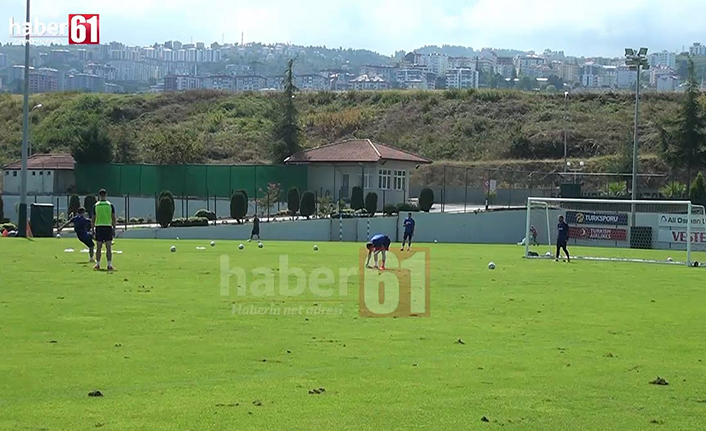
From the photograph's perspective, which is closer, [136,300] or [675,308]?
[136,300]

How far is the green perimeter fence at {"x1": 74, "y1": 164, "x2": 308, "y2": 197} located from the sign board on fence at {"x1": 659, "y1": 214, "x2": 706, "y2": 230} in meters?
26.5

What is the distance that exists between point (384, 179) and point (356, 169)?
247cm

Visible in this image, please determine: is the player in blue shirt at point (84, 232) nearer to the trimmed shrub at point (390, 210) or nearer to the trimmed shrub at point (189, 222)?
the trimmed shrub at point (189, 222)

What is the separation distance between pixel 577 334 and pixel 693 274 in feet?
59.7

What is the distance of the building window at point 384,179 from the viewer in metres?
73.6

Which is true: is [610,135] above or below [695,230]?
above

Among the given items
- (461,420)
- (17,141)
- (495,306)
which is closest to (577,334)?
(495,306)

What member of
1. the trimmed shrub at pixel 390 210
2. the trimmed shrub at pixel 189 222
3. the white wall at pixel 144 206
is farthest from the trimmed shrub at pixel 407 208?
the trimmed shrub at pixel 189 222

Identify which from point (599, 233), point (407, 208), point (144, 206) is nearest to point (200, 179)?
point (144, 206)

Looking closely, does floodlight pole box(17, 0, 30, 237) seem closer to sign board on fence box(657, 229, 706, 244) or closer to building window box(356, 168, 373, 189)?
sign board on fence box(657, 229, 706, 244)

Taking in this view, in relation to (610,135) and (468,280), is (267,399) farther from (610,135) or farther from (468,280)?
(610,135)

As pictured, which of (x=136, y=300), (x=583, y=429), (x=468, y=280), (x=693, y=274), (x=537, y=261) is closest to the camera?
(x=583, y=429)

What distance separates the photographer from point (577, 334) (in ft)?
52.2

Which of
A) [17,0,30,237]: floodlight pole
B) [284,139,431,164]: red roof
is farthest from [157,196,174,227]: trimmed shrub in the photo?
[284,139,431,164]: red roof
